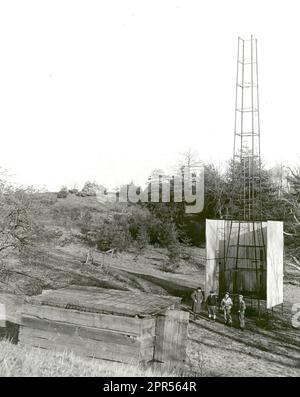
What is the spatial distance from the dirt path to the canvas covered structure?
8.78ft

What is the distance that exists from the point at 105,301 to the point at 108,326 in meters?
1.04

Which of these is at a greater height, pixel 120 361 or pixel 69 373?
pixel 69 373

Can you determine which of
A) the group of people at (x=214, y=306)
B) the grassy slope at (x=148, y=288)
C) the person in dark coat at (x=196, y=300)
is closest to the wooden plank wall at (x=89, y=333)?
the grassy slope at (x=148, y=288)

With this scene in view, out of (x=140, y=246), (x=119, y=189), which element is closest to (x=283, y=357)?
(x=140, y=246)

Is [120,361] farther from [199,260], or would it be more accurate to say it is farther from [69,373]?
[199,260]

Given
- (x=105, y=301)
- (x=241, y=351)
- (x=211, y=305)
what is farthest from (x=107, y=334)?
(x=211, y=305)

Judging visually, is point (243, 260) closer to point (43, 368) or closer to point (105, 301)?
point (105, 301)

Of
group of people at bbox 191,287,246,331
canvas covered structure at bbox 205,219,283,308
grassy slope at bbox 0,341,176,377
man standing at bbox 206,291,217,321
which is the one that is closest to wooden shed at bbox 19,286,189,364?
grassy slope at bbox 0,341,176,377

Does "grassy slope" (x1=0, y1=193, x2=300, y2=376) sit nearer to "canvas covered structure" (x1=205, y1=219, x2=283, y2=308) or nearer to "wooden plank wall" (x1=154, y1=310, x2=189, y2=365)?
"wooden plank wall" (x1=154, y1=310, x2=189, y2=365)

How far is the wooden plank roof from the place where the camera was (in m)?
11.8

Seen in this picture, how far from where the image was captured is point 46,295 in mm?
13383

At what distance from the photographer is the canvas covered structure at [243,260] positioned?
19438 millimetres

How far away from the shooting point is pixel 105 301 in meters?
12.6
